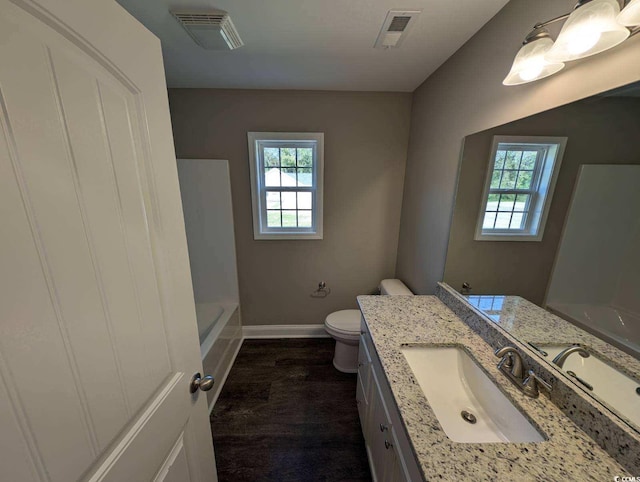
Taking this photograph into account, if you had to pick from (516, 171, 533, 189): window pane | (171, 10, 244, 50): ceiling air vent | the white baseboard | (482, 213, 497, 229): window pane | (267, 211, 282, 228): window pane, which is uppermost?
(171, 10, 244, 50): ceiling air vent

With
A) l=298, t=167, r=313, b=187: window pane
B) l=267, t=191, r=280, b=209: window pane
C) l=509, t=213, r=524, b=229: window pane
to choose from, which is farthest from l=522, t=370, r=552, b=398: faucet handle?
l=267, t=191, r=280, b=209: window pane

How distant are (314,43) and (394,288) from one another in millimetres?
1931

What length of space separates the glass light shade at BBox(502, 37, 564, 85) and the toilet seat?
1.82 m

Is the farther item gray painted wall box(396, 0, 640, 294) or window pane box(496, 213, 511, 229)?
window pane box(496, 213, 511, 229)

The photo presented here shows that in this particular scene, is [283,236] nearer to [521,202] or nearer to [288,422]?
[288,422]

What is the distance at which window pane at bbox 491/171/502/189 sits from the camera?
3.92 ft

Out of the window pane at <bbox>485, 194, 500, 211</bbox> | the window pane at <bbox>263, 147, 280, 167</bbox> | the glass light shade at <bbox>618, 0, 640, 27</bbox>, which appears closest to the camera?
the glass light shade at <bbox>618, 0, 640, 27</bbox>

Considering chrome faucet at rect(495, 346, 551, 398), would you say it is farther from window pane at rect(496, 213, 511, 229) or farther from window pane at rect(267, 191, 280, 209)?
window pane at rect(267, 191, 280, 209)

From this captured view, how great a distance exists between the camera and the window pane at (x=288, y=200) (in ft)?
7.57

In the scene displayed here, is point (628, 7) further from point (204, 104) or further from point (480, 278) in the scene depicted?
point (204, 104)

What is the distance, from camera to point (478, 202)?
4.28ft

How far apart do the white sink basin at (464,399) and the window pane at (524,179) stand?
0.82m

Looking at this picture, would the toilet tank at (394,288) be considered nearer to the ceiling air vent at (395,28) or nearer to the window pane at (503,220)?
the window pane at (503,220)

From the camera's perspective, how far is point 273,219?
→ 2.36m
